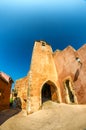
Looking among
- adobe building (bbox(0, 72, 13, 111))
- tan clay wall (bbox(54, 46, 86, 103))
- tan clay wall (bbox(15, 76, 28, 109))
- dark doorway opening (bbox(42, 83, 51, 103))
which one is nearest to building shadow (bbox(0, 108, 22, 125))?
adobe building (bbox(0, 72, 13, 111))

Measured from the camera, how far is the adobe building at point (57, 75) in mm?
10883

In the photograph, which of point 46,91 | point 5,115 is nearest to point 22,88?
point 46,91

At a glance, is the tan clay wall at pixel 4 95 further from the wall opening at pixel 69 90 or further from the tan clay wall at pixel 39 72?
the wall opening at pixel 69 90

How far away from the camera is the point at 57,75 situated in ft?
46.7

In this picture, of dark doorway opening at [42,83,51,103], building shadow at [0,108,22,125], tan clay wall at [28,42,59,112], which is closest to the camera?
building shadow at [0,108,22,125]

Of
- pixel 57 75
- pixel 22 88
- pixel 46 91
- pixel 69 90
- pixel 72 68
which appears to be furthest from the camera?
pixel 46 91

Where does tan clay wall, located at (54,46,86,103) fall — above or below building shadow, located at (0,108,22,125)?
above

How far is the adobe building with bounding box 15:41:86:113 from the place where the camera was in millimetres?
10883

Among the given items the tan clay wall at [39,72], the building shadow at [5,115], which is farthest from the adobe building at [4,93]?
the tan clay wall at [39,72]

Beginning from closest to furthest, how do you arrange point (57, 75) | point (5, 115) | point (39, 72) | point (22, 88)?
point (5, 115) → point (39, 72) → point (57, 75) → point (22, 88)

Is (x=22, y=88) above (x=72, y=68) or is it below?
below

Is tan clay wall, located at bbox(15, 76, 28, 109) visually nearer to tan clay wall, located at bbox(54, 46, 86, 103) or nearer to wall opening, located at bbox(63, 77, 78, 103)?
tan clay wall, located at bbox(54, 46, 86, 103)

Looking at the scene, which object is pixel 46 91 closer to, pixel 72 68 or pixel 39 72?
pixel 39 72

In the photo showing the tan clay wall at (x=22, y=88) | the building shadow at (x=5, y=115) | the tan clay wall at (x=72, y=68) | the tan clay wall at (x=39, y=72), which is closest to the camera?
the building shadow at (x=5, y=115)
